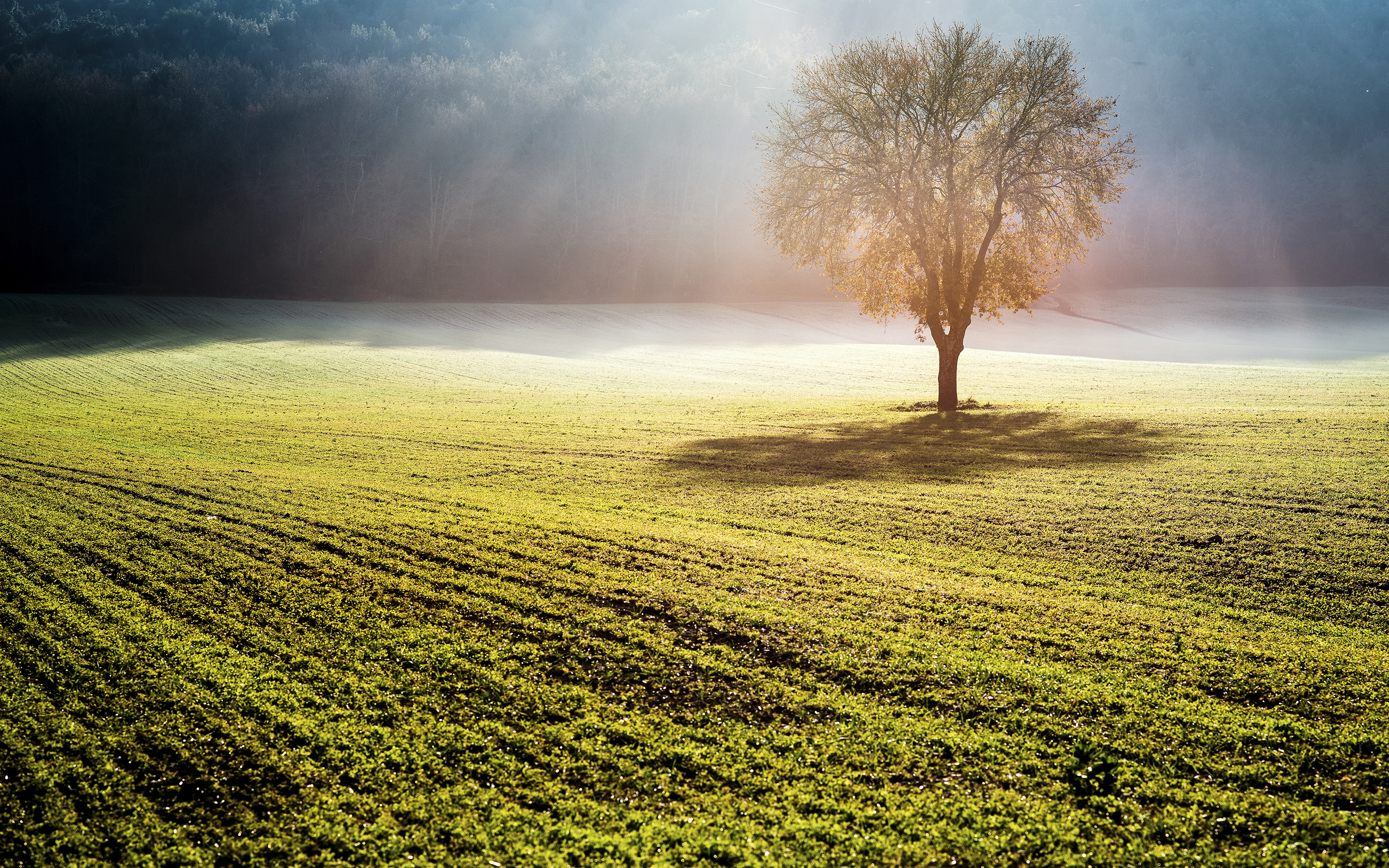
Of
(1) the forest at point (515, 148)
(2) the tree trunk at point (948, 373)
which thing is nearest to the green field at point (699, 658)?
(2) the tree trunk at point (948, 373)

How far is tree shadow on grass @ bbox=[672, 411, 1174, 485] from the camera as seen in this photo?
46.9 feet

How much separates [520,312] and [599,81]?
27.7 meters

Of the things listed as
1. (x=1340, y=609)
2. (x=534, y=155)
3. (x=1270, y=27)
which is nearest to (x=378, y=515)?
(x=1340, y=609)

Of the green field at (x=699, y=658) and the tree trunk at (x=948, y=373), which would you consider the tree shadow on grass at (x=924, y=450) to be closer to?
Result: the green field at (x=699, y=658)

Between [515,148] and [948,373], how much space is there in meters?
55.1

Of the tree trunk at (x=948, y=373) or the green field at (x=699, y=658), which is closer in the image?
the green field at (x=699, y=658)

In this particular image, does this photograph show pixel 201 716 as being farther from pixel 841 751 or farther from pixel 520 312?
pixel 520 312

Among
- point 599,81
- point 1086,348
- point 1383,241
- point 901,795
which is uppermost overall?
point 599,81

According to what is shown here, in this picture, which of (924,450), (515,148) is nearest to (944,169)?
(924,450)

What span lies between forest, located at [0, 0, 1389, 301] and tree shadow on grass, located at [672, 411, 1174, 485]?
50745mm

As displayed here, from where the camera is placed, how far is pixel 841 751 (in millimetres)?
5148

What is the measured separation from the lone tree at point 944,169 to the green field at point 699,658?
8.10 meters

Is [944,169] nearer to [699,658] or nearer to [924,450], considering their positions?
[924,450]

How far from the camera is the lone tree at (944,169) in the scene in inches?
819
